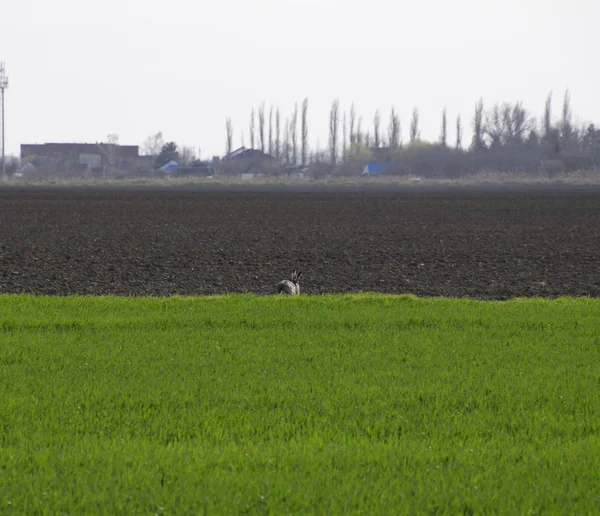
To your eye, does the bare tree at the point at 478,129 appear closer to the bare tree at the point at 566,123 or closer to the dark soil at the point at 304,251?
the bare tree at the point at 566,123

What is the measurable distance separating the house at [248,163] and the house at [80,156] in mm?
15914

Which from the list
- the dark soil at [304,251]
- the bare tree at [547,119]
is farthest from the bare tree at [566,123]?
the dark soil at [304,251]

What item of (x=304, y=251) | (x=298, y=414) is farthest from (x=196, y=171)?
(x=298, y=414)

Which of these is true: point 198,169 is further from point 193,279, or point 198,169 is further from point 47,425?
point 47,425

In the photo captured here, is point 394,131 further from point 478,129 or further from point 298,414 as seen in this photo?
point 298,414

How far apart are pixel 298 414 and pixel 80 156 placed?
499 ft

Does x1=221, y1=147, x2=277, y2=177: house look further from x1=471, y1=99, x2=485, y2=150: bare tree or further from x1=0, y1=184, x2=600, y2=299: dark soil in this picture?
x1=0, y1=184, x2=600, y2=299: dark soil

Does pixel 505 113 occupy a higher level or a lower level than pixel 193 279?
higher

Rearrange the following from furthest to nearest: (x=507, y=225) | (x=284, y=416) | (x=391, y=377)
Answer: (x=507, y=225), (x=391, y=377), (x=284, y=416)

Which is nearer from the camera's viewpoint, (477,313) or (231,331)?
(231,331)

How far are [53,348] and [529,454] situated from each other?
6.00 meters

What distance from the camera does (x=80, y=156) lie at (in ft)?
506

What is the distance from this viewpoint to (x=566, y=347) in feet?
36.5

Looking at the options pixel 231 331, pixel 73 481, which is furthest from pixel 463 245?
pixel 73 481
